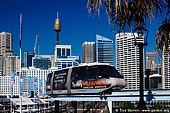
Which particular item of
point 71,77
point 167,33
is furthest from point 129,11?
point 71,77

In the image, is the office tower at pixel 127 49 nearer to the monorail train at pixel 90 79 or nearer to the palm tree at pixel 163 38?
the palm tree at pixel 163 38

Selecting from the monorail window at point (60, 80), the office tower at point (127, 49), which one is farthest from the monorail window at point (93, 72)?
the monorail window at point (60, 80)

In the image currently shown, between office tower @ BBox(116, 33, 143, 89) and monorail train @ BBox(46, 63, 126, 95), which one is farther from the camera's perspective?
monorail train @ BBox(46, 63, 126, 95)

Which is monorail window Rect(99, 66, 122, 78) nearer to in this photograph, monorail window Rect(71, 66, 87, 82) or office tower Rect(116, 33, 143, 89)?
office tower Rect(116, 33, 143, 89)

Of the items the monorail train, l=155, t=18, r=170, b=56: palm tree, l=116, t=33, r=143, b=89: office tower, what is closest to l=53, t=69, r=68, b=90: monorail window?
the monorail train

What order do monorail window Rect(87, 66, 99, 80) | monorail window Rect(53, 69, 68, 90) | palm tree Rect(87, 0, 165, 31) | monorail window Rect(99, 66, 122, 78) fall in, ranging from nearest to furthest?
palm tree Rect(87, 0, 165, 31) < monorail window Rect(99, 66, 122, 78) < monorail window Rect(87, 66, 99, 80) < monorail window Rect(53, 69, 68, 90)

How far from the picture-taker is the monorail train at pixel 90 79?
38.5 meters

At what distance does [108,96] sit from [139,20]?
34812 mm

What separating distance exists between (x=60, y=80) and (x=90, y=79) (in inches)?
264

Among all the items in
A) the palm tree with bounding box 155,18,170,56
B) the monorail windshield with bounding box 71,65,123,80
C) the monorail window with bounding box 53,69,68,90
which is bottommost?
the monorail window with bounding box 53,69,68,90

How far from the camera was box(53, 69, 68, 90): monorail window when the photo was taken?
43844 mm

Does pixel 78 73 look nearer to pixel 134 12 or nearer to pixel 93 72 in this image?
pixel 93 72

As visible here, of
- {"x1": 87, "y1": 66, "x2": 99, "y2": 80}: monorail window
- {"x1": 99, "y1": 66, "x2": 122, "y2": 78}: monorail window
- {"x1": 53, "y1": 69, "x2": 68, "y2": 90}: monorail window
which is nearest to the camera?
{"x1": 99, "y1": 66, "x2": 122, "y2": 78}: monorail window

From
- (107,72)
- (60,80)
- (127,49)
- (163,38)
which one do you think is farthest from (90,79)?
(163,38)
